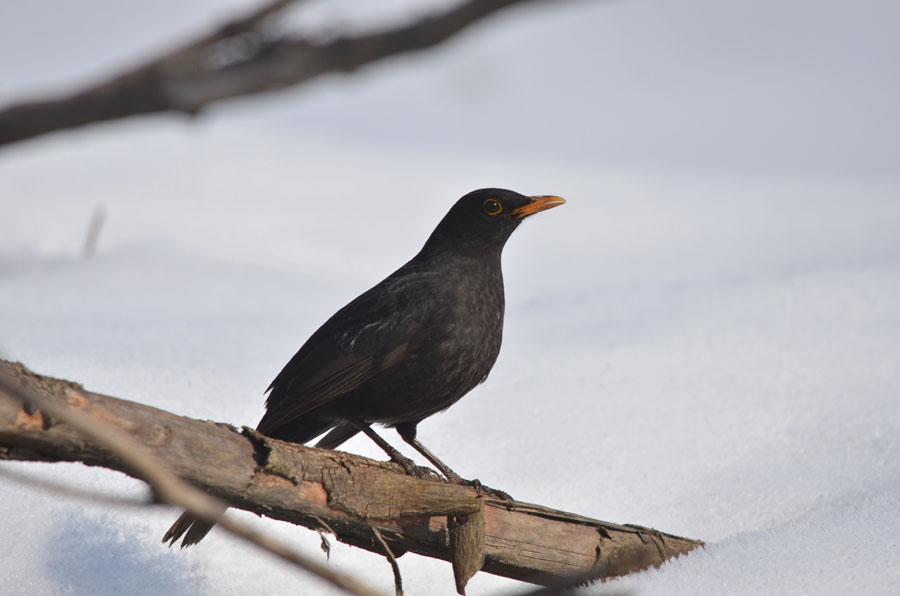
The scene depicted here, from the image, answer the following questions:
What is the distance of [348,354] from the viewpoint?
4074mm

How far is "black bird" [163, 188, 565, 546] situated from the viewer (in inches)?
158

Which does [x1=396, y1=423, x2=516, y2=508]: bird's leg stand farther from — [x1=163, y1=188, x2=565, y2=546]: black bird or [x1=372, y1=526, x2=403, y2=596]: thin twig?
[x1=372, y1=526, x2=403, y2=596]: thin twig

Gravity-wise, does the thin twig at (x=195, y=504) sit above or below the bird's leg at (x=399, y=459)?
above

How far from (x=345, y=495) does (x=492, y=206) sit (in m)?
1.98

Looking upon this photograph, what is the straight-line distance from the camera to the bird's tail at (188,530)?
3.49 m

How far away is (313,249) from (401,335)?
4.30 meters

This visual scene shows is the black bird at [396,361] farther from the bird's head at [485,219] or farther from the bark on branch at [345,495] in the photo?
the bark on branch at [345,495]

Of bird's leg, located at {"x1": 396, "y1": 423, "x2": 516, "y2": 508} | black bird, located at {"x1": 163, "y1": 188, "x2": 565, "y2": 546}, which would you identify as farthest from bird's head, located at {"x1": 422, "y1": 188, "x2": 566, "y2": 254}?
bird's leg, located at {"x1": 396, "y1": 423, "x2": 516, "y2": 508}

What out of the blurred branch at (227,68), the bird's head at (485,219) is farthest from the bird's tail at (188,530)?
the blurred branch at (227,68)

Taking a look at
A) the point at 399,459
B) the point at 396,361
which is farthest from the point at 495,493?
the point at 396,361

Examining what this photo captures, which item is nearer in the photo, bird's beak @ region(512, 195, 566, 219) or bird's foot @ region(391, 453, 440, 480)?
bird's foot @ region(391, 453, 440, 480)

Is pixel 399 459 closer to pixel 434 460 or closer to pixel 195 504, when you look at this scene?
pixel 434 460

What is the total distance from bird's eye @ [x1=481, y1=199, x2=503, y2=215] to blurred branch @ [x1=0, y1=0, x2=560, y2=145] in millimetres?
3452

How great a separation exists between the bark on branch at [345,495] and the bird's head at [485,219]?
1463 millimetres
